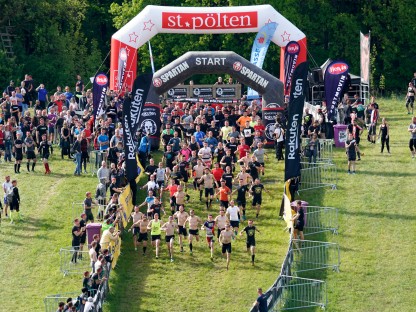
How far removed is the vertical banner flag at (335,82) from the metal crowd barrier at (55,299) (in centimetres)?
1721

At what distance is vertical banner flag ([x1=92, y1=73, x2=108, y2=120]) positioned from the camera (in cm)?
5294

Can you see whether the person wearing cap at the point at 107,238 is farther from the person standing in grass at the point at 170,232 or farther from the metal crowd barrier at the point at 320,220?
the metal crowd barrier at the point at 320,220

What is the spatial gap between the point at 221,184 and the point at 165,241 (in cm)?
308

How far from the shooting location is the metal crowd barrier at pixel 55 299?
39.2 meters

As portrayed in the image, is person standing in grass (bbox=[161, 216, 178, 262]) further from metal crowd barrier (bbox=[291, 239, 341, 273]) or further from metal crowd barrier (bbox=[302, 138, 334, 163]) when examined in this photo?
metal crowd barrier (bbox=[302, 138, 334, 163])

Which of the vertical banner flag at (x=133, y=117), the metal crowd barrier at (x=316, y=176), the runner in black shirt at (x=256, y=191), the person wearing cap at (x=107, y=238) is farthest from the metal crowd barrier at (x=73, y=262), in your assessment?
the metal crowd barrier at (x=316, y=176)

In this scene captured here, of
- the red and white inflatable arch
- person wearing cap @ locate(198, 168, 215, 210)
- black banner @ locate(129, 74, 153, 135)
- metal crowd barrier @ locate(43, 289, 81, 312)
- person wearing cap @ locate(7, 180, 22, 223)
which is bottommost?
metal crowd barrier @ locate(43, 289, 81, 312)

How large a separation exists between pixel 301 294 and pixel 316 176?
941 cm

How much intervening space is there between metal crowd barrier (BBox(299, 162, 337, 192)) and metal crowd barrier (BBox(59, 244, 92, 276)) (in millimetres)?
9093

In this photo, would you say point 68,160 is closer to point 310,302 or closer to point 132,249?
point 132,249

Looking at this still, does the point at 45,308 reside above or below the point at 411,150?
below

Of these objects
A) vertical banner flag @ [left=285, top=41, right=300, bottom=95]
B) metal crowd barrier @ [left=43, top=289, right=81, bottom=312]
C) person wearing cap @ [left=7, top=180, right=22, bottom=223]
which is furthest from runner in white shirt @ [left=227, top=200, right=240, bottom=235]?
vertical banner flag @ [left=285, top=41, right=300, bottom=95]

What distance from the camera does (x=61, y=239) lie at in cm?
4438

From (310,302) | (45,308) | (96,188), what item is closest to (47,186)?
(96,188)
